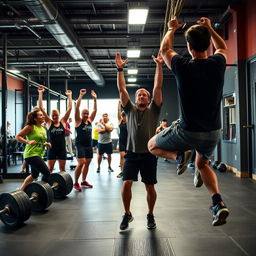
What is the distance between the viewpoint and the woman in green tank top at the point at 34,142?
150 inches

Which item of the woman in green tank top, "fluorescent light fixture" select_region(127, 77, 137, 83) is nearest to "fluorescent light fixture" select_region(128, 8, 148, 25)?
the woman in green tank top

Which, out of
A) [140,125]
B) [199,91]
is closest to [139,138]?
[140,125]

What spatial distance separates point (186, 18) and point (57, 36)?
3.12m

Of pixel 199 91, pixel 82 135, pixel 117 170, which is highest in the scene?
pixel 199 91

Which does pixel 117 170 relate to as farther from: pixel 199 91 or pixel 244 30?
pixel 199 91

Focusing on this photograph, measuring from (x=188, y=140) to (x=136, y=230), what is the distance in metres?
1.32

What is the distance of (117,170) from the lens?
764cm

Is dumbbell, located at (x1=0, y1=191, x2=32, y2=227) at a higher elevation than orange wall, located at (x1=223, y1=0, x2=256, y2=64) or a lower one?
lower

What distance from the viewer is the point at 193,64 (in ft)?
6.10

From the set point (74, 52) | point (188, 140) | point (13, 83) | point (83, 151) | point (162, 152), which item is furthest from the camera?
point (13, 83)

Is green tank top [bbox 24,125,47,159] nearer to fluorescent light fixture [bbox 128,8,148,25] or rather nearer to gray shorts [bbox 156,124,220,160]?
gray shorts [bbox 156,124,220,160]

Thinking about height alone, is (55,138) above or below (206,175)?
above

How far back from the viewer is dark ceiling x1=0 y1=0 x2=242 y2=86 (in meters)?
6.27

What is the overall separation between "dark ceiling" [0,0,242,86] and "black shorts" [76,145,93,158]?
8.14 ft
